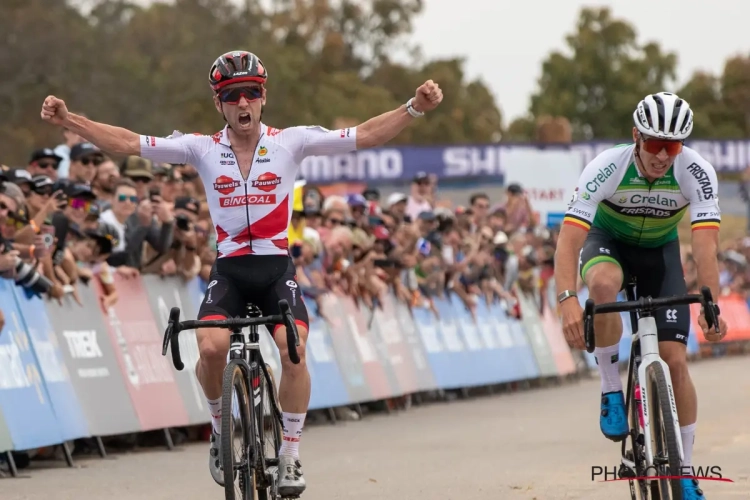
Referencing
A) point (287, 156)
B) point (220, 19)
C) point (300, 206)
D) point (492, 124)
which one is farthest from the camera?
point (492, 124)

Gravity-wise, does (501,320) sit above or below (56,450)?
below

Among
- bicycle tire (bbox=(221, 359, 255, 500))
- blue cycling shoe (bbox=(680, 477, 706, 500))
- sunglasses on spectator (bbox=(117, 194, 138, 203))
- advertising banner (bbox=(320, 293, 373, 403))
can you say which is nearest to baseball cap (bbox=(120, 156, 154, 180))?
sunglasses on spectator (bbox=(117, 194, 138, 203))

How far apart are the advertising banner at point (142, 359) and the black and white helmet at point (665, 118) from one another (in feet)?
22.0

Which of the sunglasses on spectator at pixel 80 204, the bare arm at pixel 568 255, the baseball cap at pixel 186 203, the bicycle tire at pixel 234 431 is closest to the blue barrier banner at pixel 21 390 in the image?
the sunglasses on spectator at pixel 80 204

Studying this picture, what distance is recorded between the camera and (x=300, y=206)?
17531mm

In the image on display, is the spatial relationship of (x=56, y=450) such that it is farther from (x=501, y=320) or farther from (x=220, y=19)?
(x=220, y=19)

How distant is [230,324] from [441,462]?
200 inches

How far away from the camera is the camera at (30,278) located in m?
12.7

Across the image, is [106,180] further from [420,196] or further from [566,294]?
[420,196]

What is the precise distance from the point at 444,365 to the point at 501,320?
3.19 m

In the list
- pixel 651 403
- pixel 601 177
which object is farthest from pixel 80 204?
pixel 651 403

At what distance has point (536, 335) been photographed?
86.4 ft

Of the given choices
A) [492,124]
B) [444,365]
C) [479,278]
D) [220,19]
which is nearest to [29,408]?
[444,365]

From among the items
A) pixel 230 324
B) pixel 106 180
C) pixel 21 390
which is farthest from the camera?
pixel 106 180
